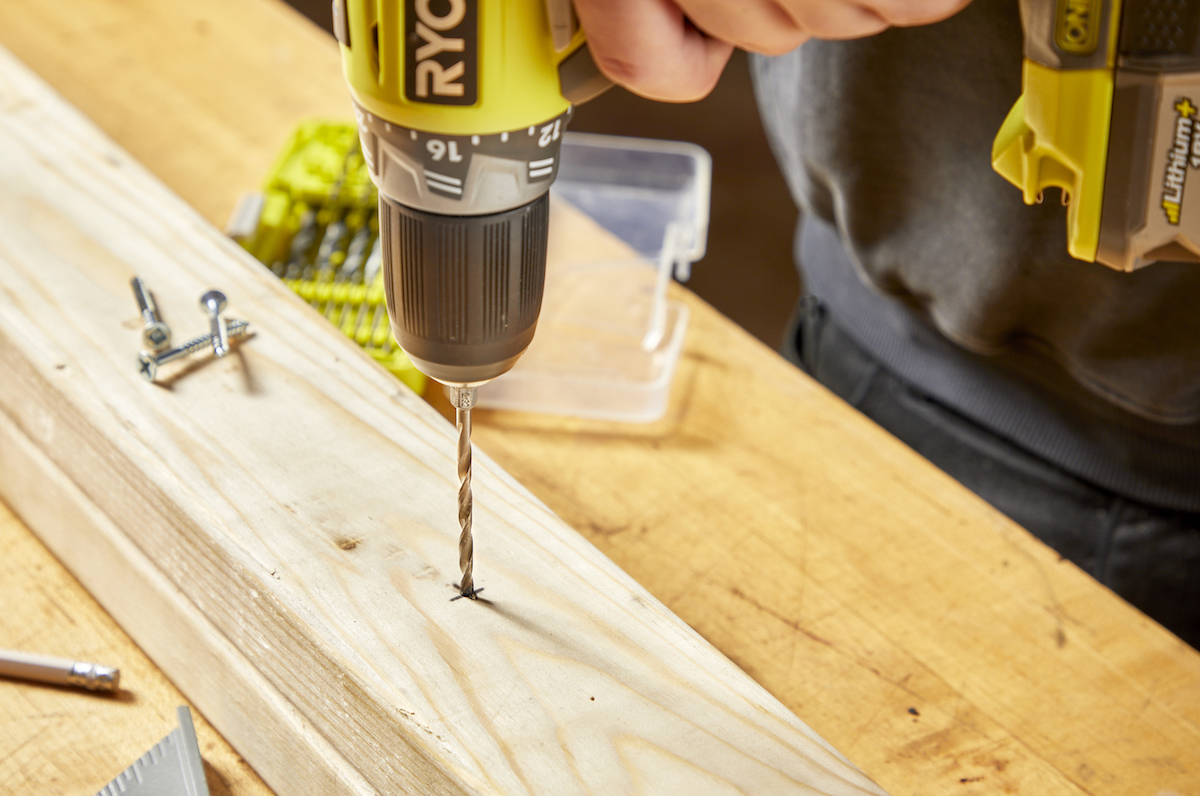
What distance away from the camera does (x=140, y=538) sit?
0.64 metres

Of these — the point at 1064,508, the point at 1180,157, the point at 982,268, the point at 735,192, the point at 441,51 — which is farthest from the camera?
the point at 735,192

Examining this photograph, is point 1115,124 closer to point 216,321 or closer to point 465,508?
point 465,508

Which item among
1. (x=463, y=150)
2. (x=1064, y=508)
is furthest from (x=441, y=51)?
(x=1064, y=508)

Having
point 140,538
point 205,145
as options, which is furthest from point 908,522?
point 205,145

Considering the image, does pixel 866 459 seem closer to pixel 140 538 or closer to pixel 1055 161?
pixel 1055 161

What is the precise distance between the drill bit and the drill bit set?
284mm

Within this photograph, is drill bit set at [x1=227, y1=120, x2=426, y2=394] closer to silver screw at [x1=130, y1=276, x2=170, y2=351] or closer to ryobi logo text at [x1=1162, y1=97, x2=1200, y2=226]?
silver screw at [x1=130, y1=276, x2=170, y2=351]

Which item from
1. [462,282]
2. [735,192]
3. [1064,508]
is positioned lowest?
[735,192]

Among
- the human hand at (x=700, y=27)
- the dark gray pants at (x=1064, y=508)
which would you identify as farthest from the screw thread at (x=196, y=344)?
the dark gray pants at (x=1064, y=508)

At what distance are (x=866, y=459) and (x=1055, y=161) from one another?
335 millimetres

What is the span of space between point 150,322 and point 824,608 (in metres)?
0.52

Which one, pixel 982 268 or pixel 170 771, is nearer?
pixel 170 771

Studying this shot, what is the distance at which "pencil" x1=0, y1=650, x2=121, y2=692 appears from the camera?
2.00 ft

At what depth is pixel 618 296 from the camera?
95 cm
